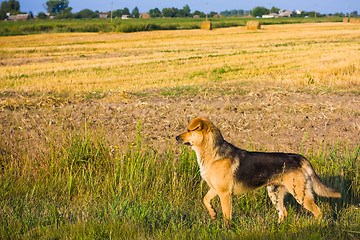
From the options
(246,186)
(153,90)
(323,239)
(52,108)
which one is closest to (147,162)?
(246,186)

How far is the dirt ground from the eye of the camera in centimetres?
754

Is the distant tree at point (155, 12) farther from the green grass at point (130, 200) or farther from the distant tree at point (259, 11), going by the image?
the green grass at point (130, 200)

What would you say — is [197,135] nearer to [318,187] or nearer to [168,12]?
[318,187]

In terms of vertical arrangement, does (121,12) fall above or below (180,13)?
above

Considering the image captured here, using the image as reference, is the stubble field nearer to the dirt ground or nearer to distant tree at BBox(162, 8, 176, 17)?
the dirt ground

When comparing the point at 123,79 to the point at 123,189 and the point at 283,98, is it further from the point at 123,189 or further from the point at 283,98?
the point at 123,189

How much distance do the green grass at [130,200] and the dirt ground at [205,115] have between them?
0.83 metres

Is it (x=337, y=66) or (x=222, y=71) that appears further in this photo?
(x=222, y=71)

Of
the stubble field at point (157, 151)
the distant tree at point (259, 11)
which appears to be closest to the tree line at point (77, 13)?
the distant tree at point (259, 11)

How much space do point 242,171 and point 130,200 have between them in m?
1.53

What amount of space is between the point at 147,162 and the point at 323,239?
264 cm

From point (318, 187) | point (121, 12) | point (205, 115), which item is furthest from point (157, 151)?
point (121, 12)

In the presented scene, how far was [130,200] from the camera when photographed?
5.06m

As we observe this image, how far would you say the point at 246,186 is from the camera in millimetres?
4441
